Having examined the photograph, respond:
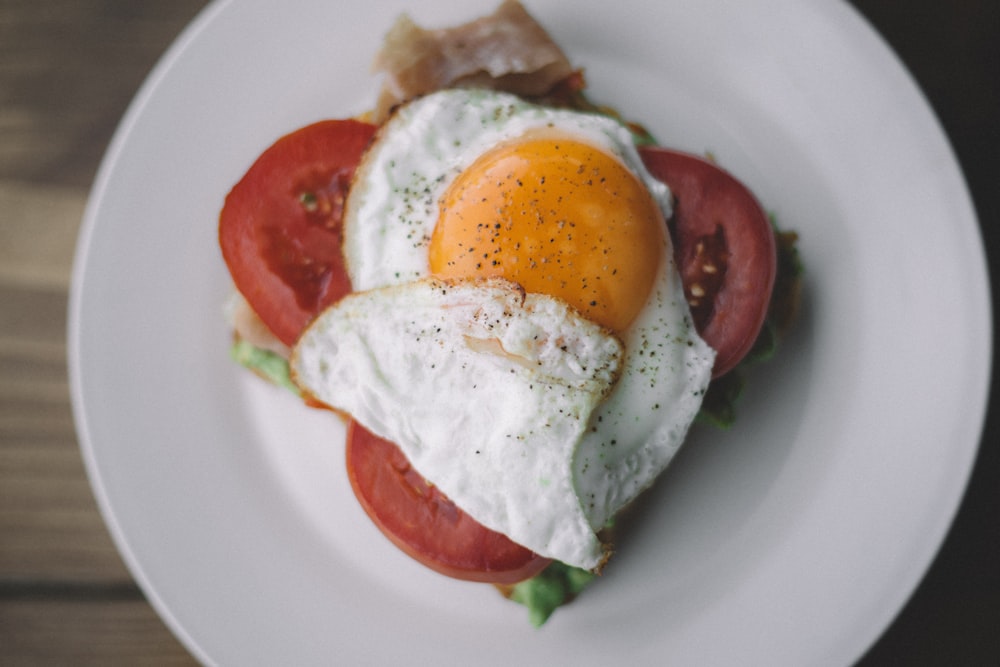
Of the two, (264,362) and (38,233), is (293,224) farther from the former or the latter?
(38,233)

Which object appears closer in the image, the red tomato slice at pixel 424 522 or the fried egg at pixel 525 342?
the fried egg at pixel 525 342

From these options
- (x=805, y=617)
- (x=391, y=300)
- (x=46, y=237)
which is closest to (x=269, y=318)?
(x=391, y=300)

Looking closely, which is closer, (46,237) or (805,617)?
(805,617)

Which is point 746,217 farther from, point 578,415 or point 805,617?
point 805,617

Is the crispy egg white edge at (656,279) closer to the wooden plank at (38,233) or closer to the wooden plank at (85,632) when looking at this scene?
the wooden plank at (38,233)

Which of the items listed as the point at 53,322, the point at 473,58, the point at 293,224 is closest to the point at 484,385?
the point at 293,224

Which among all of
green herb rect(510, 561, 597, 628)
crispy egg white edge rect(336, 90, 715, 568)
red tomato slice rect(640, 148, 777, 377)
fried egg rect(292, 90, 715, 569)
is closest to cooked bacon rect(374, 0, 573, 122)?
crispy egg white edge rect(336, 90, 715, 568)

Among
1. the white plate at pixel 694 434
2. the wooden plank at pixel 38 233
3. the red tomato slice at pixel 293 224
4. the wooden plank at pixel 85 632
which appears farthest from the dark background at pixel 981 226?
the wooden plank at pixel 38 233

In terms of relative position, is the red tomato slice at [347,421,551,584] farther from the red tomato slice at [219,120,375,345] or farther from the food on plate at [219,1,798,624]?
the red tomato slice at [219,120,375,345]
